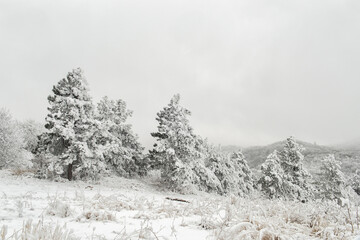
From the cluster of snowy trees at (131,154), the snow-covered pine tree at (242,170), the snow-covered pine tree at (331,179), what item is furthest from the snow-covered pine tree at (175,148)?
the snow-covered pine tree at (331,179)

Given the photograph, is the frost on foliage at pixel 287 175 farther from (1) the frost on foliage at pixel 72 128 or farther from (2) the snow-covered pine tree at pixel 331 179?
(1) the frost on foliage at pixel 72 128

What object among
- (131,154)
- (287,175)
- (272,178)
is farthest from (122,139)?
(287,175)

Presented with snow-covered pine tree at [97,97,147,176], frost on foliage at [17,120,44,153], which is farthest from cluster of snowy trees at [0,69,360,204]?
frost on foliage at [17,120,44,153]

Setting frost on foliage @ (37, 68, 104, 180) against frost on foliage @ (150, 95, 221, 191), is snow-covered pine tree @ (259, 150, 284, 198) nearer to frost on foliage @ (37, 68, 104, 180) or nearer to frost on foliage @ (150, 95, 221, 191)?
frost on foliage @ (150, 95, 221, 191)

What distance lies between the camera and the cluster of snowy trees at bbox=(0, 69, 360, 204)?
17531 millimetres

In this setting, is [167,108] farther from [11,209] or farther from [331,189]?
[331,189]

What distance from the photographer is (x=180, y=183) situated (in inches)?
813

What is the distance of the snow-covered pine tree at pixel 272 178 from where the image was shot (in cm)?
2627

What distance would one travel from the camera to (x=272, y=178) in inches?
1061

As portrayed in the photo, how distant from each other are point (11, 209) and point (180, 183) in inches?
704

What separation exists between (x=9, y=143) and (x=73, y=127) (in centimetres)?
1895

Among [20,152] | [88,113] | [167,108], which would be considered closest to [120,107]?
[167,108]

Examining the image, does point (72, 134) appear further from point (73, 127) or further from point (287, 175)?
point (287, 175)

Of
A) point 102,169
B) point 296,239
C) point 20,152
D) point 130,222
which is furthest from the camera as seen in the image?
point 20,152
